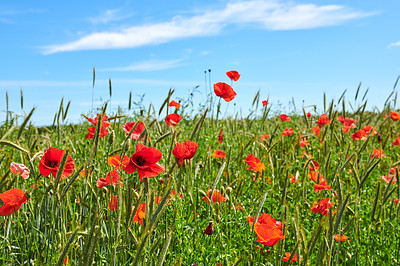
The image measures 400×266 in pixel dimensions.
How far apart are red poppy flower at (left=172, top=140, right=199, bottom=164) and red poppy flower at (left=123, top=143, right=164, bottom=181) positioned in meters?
0.18

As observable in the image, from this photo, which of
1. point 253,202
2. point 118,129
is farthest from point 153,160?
point 118,129

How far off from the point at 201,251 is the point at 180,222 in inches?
6.7

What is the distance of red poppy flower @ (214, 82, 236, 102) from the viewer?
2440mm

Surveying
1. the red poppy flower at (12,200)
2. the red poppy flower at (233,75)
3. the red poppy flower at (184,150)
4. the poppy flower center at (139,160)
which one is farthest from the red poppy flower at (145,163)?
the red poppy flower at (233,75)

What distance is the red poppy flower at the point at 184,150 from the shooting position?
5.00 ft

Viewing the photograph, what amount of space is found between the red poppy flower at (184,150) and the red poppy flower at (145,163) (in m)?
0.18

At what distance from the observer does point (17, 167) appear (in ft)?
5.20

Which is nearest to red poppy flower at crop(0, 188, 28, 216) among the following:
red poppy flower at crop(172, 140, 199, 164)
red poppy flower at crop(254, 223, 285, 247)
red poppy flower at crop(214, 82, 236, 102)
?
red poppy flower at crop(172, 140, 199, 164)

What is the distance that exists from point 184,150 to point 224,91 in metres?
1.03

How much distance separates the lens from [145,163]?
1337 millimetres

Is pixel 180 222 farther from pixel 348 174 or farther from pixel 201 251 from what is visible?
pixel 348 174

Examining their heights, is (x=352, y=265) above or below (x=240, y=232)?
below

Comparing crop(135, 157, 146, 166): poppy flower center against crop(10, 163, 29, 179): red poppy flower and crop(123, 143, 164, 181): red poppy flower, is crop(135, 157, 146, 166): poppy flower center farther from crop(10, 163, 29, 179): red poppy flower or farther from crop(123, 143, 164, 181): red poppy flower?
crop(10, 163, 29, 179): red poppy flower

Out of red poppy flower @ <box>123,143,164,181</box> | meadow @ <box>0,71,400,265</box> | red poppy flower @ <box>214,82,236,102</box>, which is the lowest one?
meadow @ <box>0,71,400,265</box>
